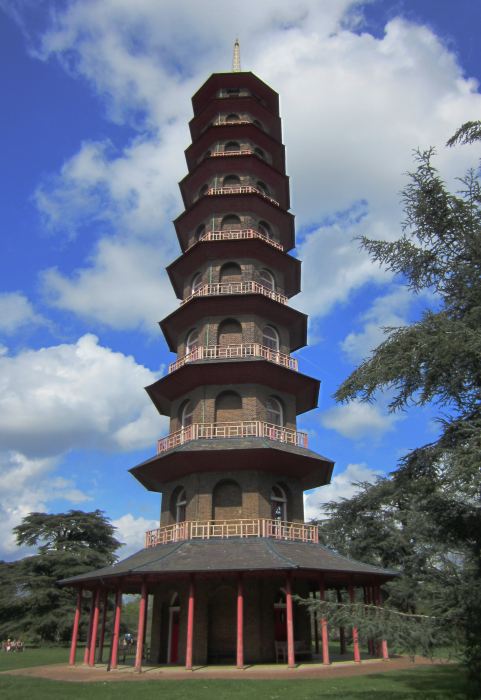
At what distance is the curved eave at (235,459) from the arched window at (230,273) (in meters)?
7.60

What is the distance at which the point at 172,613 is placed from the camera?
19969 mm

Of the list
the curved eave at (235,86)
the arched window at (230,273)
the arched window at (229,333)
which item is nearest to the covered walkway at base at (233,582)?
the arched window at (229,333)

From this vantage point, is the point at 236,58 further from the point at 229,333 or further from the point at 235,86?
the point at 229,333

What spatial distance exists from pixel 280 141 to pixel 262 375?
51.0 feet

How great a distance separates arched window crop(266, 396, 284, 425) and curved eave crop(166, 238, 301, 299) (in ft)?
20.2

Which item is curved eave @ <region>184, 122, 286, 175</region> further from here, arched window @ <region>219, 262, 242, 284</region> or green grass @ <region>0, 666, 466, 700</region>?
green grass @ <region>0, 666, 466, 700</region>

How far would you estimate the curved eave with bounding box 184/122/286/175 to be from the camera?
1084 inches

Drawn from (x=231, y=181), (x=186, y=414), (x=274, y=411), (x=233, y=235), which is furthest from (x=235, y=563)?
(x=231, y=181)

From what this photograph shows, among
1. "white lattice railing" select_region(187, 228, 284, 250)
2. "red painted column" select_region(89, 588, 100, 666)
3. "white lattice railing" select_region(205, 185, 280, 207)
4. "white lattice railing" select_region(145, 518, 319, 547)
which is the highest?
"white lattice railing" select_region(205, 185, 280, 207)

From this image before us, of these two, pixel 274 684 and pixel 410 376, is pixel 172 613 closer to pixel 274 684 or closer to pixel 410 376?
pixel 274 684

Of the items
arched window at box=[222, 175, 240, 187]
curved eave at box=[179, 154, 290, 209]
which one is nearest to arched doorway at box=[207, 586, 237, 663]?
arched window at box=[222, 175, 240, 187]

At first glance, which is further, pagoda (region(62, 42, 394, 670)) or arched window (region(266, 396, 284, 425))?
arched window (region(266, 396, 284, 425))

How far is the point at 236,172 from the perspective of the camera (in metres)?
26.6

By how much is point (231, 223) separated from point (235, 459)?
453 inches
